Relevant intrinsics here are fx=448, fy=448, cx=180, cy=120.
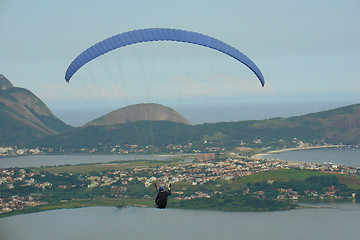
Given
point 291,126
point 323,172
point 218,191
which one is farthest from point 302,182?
point 291,126

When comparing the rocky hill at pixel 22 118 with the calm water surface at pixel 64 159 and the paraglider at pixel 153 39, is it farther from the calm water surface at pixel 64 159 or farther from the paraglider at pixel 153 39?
the paraglider at pixel 153 39

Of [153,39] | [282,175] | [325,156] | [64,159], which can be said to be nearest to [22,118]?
[64,159]

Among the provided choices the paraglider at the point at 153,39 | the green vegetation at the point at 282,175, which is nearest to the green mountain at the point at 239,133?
the green vegetation at the point at 282,175

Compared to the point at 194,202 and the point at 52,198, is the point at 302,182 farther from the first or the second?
the point at 52,198

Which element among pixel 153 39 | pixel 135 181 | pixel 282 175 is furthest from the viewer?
pixel 135 181

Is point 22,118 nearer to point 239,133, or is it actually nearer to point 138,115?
point 138,115
